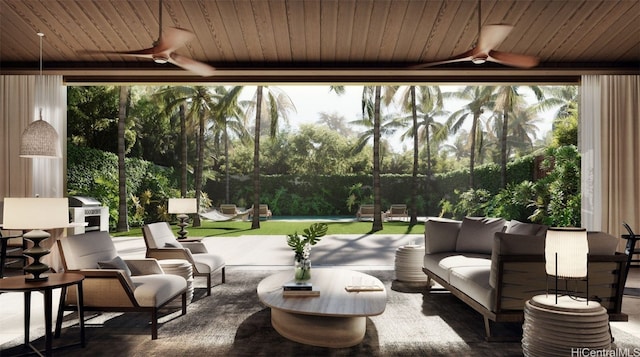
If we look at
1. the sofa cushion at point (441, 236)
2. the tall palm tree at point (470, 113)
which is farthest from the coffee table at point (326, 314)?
the tall palm tree at point (470, 113)

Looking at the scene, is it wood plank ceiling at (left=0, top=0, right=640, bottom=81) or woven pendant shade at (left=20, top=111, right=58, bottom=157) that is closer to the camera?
wood plank ceiling at (left=0, top=0, right=640, bottom=81)

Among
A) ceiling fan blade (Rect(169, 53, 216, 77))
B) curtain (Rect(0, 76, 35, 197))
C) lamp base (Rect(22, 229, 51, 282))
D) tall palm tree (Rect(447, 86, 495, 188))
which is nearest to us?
lamp base (Rect(22, 229, 51, 282))

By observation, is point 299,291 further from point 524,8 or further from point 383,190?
point 383,190

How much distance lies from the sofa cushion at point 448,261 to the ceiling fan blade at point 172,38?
10.4 ft

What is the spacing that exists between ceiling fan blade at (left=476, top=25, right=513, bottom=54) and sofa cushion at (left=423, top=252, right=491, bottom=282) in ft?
6.51

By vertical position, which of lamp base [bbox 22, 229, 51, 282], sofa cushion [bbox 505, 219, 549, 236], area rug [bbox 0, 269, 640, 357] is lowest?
area rug [bbox 0, 269, 640, 357]

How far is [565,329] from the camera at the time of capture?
8.79ft

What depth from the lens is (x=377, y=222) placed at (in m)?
12.3

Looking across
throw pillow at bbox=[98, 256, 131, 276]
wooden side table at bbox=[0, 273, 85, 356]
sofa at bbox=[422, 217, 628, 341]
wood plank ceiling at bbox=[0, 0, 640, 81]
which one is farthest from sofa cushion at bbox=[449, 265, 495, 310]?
wooden side table at bbox=[0, 273, 85, 356]

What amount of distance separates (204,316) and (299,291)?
1047 mm

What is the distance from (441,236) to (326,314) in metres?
2.56

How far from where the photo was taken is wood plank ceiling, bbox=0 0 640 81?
16.4ft

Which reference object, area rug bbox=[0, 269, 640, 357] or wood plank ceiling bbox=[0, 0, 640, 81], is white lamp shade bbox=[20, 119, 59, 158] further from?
area rug bbox=[0, 269, 640, 357]

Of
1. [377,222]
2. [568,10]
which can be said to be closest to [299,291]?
[568,10]
